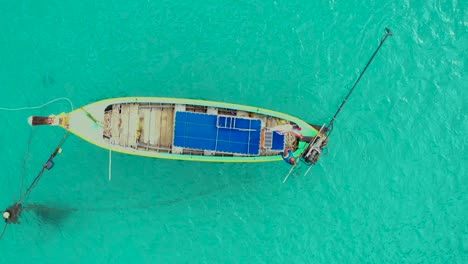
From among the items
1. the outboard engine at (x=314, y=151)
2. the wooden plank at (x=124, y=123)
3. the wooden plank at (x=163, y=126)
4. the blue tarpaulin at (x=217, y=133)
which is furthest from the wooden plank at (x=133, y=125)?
the outboard engine at (x=314, y=151)

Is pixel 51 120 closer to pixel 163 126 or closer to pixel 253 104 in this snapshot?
pixel 163 126

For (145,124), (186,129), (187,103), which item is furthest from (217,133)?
(145,124)

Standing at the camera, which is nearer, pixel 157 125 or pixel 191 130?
pixel 191 130

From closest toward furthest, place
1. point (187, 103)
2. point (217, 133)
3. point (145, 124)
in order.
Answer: point (217, 133), point (187, 103), point (145, 124)

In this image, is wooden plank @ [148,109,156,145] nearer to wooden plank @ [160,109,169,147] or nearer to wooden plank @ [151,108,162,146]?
wooden plank @ [151,108,162,146]

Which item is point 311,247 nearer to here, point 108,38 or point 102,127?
point 102,127
